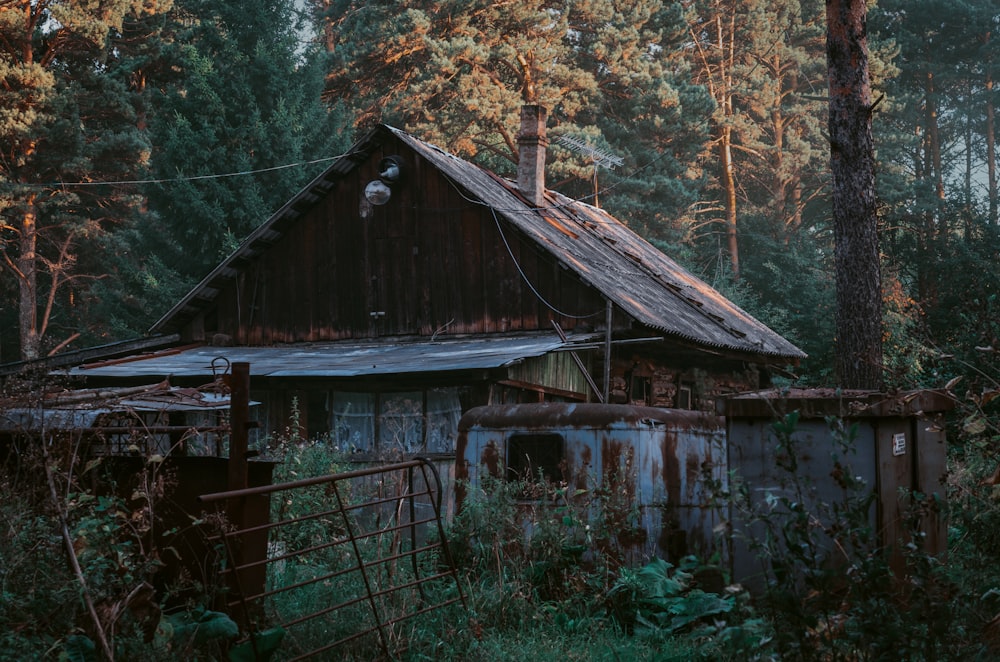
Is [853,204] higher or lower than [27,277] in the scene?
lower

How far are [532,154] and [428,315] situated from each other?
4791 mm

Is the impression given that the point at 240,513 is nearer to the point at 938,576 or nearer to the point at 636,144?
the point at 938,576

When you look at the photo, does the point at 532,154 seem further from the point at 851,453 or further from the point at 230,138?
the point at 851,453

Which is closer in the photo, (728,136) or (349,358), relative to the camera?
(349,358)

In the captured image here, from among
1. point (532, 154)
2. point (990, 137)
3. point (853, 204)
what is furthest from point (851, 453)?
point (990, 137)

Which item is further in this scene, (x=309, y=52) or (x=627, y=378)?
(x=309, y=52)

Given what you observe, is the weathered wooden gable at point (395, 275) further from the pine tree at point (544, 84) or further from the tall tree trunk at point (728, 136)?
the tall tree trunk at point (728, 136)

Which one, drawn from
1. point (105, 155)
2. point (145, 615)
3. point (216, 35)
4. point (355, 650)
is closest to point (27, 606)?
point (145, 615)

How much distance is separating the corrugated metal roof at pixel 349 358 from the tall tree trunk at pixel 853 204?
467 centimetres

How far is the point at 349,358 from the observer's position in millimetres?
18203

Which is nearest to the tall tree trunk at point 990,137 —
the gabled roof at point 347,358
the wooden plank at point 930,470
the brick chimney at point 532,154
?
the brick chimney at point 532,154

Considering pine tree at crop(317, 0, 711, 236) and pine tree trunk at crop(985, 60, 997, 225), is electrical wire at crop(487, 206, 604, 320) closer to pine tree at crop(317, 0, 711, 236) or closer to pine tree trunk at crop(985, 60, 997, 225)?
pine tree at crop(317, 0, 711, 236)

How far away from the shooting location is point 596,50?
114 feet

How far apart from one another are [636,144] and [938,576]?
31.7 metres
